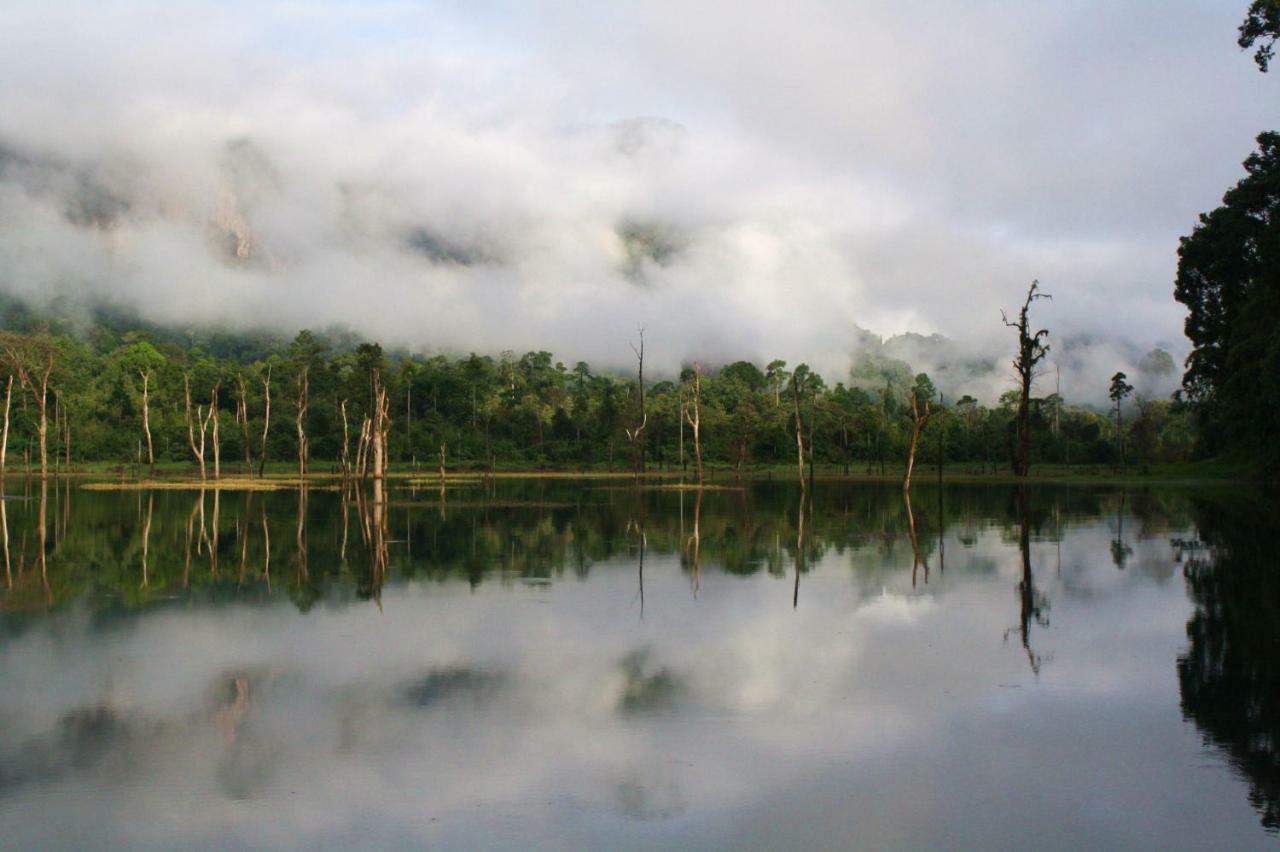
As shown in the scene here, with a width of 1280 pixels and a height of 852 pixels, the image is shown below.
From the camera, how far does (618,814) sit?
7867mm

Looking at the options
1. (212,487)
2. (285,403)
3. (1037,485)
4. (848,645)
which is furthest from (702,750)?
(285,403)

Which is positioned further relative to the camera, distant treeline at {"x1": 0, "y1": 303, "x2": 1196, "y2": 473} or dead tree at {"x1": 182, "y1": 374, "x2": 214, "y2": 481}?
distant treeline at {"x1": 0, "y1": 303, "x2": 1196, "y2": 473}

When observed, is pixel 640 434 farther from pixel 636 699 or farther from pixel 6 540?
pixel 636 699

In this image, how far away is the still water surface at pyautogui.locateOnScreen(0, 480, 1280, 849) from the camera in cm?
779

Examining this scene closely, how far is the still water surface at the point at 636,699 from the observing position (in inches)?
307

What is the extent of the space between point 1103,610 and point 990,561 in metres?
6.38

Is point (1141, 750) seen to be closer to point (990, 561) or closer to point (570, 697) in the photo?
point (570, 697)

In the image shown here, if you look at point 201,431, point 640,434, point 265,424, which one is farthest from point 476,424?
point 201,431

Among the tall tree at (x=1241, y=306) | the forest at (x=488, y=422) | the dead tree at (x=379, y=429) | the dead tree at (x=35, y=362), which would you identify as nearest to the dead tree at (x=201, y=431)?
the forest at (x=488, y=422)

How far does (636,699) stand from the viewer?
10.9m

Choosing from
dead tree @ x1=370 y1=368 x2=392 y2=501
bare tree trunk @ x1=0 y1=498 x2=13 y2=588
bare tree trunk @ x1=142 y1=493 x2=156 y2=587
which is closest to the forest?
dead tree @ x1=370 y1=368 x2=392 y2=501

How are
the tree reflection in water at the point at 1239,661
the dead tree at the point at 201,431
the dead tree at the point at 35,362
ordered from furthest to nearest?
the dead tree at the point at 35,362
the dead tree at the point at 201,431
the tree reflection in water at the point at 1239,661

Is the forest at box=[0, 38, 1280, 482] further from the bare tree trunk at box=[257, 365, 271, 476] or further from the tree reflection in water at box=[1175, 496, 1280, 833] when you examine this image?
the tree reflection in water at box=[1175, 496, 1280, 833]

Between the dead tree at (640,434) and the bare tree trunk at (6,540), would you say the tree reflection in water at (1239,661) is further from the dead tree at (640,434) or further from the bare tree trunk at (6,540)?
the dead tree at (640,434)
